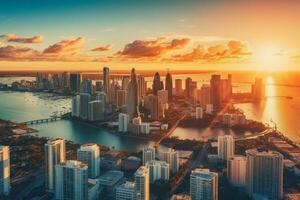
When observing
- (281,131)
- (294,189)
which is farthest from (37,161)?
(281,131)

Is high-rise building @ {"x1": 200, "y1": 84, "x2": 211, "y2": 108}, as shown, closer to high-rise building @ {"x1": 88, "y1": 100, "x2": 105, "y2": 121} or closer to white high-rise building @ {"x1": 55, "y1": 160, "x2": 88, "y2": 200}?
high-rise building @ {"x1": 88, "y1": 100, "x2": 105, "y2": 121}

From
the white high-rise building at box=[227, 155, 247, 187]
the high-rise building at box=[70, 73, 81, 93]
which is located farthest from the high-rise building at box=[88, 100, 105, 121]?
the high-rise building at box=[70, 73, 81, 93]

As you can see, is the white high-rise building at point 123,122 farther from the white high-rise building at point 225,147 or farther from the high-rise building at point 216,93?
the high-rise building at point 216,93

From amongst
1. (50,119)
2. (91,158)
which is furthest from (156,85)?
(91,158)

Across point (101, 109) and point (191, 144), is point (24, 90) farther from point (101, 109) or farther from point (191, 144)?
point (191, 144)

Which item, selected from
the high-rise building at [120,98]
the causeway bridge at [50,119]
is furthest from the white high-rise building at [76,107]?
the high-rise building at [120,98]
